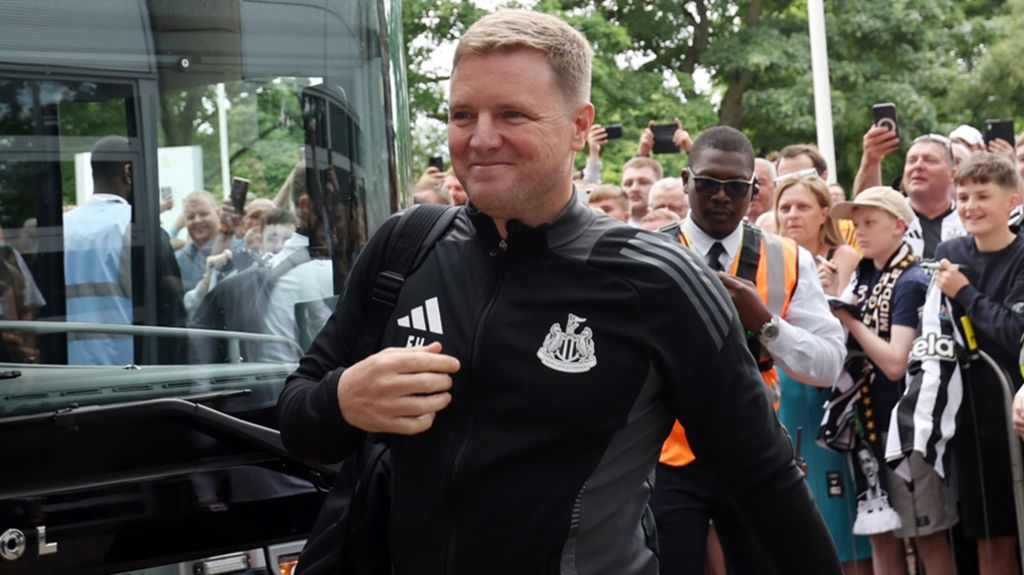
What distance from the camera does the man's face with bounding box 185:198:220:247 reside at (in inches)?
148

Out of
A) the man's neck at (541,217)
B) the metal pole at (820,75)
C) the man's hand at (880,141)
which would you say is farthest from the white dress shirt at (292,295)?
the metal pole at (820,75)

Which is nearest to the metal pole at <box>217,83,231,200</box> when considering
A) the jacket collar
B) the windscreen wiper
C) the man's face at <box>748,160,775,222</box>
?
the windscreen wiper

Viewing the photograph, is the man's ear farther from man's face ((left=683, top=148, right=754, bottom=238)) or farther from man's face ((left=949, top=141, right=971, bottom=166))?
man's face ((left=949, top=141, right=971, bottom=166))

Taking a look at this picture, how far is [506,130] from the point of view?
2.65m

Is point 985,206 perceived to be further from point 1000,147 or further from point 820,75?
point 820,75

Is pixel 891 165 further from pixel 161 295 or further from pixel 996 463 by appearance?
pixel 161 295

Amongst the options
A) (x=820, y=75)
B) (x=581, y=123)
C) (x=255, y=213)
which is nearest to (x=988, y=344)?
(x=255, y=213)

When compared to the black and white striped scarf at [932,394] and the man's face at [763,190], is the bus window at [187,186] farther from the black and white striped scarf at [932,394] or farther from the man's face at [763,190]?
the man's face at [763,190]

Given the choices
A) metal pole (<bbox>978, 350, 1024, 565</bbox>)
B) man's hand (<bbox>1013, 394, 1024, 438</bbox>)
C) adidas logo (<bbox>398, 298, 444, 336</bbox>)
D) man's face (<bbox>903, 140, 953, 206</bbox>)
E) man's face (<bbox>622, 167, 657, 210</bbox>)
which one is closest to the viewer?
adidas logo (<bbox>398, 298, 444, 336</bbox>)

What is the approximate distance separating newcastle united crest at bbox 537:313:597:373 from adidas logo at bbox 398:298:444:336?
22 centimetres

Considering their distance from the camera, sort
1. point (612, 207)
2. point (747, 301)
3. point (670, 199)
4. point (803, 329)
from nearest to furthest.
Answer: point (747, 301)
point (803, 329)
point (670, 199)
point (612, 207)

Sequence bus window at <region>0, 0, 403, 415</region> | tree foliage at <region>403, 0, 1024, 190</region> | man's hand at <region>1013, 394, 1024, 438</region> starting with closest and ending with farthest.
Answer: bus window at <region>0, 0, 403, 415</region> → man's hand at <region>1013, 394, 1024, 438</region> → tree foliage at <region>403, 0, 1024, 190</region>

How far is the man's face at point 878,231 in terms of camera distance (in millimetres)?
6629

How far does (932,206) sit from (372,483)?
5628 mm
